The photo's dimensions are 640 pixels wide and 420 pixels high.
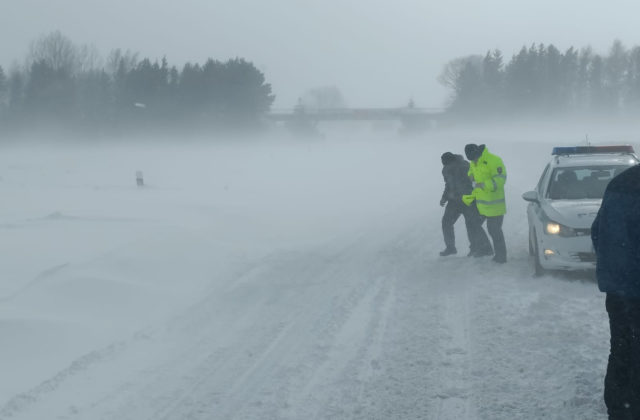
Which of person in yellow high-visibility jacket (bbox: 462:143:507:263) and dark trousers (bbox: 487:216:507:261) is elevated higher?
person in yellow high-visibility jacket (bbox: 462:143:507:263)

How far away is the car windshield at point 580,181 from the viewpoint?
1141cm

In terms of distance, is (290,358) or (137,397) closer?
(137,397)

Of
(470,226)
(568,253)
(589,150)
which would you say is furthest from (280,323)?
(589,150)

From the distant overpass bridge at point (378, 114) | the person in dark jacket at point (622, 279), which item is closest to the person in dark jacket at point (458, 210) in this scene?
the person in dark jacket at point (622, 279)

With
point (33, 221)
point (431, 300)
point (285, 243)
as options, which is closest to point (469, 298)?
point (431, 300)

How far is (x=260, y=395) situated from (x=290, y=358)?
1050 millimetres

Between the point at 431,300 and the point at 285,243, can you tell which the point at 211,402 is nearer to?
the point at 431,300

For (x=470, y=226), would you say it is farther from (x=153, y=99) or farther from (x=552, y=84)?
(x=552, y=84)

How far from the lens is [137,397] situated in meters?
6.22

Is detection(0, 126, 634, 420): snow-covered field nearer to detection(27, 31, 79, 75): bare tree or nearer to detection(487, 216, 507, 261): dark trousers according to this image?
detection(487, 216, 507, 261): dark trousers

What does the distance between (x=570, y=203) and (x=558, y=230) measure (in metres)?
0.73

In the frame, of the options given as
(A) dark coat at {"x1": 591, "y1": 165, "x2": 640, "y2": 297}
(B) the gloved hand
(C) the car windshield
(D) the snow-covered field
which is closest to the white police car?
(C) the car windshield

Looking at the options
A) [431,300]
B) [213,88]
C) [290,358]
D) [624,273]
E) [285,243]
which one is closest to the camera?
[624,273]

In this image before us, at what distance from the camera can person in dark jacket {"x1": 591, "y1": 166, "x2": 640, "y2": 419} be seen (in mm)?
4406
